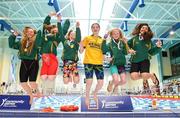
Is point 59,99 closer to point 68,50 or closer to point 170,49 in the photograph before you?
point 68,50

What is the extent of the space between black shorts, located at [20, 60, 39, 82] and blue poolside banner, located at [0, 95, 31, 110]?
1.33ft

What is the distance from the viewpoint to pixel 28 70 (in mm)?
5082

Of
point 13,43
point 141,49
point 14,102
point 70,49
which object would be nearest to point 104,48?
point 141,49

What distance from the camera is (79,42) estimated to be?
5.30 m

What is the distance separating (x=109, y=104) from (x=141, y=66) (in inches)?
41.6

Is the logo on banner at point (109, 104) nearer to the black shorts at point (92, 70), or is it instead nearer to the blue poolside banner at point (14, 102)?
the black shorts at point (92, 70)

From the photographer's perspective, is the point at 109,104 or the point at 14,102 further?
the point at 14,102

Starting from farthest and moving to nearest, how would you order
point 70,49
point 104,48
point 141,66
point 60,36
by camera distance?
point 70,49 → point 60,36 → point 141,66 → point 104,48

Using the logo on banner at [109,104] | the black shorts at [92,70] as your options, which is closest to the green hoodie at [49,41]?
the black shorts at [92,70]

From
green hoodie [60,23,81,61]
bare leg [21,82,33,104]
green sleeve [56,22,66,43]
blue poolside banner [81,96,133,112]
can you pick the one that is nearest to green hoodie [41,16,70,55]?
green sleeve [56,22,66,43]

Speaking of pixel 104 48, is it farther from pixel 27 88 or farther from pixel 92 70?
pixel 27 88

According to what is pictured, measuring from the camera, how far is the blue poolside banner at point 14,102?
504 cm

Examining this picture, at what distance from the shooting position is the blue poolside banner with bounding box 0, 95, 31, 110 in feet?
16.5

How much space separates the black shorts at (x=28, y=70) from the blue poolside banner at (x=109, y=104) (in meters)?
1.13
